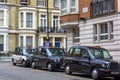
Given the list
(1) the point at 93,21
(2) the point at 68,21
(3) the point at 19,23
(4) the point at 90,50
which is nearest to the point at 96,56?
(4) the point at 90,50

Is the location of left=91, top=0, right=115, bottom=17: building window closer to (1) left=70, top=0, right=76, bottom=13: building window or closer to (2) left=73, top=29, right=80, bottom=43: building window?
(1) left=70, top=0, right=76, bottom=13: building window

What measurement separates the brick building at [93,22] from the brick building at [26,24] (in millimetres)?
18927

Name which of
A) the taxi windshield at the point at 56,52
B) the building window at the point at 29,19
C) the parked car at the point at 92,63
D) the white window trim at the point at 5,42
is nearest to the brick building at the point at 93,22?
the taxi windshield at the point at 56,52

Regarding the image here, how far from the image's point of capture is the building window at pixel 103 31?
28391mm

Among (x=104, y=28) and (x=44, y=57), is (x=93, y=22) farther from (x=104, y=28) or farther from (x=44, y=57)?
(x=44, y=57)

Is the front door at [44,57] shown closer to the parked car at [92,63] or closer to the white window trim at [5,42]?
the parked car at [92,63]

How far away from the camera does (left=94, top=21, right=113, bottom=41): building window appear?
93.1 feet

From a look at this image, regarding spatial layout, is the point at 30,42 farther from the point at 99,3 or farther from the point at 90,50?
the point at 90,50

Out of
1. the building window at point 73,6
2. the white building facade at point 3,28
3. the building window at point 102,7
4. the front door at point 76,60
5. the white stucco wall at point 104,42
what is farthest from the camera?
the white building facade at point 3,28

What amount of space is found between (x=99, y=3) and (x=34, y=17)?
26957 mm

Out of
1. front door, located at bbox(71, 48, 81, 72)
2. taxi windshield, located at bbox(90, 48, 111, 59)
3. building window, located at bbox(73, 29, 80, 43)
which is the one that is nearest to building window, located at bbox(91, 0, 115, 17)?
building window, located at bbox(73, 29, 80, 43)

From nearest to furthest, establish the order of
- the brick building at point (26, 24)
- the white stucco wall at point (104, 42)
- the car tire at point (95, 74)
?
the car tire at point (95, 74)
the white stucco wall at point (104, 42)
the brick building at point (26, 24)

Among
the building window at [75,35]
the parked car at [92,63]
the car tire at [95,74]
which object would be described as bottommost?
the car tire at [95,74]

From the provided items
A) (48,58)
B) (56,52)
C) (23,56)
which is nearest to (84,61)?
(48,58)
